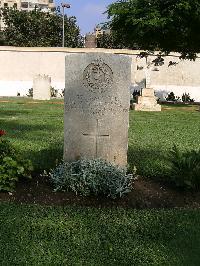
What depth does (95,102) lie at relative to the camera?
6.81 metres

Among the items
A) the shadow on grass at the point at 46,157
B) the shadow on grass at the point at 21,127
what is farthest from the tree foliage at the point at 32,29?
the shadow on grass at the point at 46,157

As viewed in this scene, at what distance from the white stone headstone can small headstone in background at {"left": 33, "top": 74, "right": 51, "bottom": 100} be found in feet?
74.8

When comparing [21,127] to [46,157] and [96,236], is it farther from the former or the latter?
[96,236]

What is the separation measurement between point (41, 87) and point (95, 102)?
23.4 metres

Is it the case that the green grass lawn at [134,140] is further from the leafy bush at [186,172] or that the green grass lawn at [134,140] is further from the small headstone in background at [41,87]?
the small headstone in background at [41,87]

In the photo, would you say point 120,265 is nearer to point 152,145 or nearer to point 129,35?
point 152,145

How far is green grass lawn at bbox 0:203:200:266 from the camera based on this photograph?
4367 mm

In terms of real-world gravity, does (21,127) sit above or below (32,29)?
below

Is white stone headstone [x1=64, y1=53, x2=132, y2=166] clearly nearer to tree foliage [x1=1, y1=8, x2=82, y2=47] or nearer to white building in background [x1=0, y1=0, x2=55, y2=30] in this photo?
tree foliage [x1=1, y1=8, x2=82, y2=47]

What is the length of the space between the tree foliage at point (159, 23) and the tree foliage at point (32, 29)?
102 ft

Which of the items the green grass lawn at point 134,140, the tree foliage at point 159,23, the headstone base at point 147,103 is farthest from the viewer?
the tree foliage at point 159,23

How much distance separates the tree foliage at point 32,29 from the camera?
61.6 metres

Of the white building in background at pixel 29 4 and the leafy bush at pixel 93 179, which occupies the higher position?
the white building in background at pixel 29 4

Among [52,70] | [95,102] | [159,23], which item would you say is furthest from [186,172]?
[52,70]
